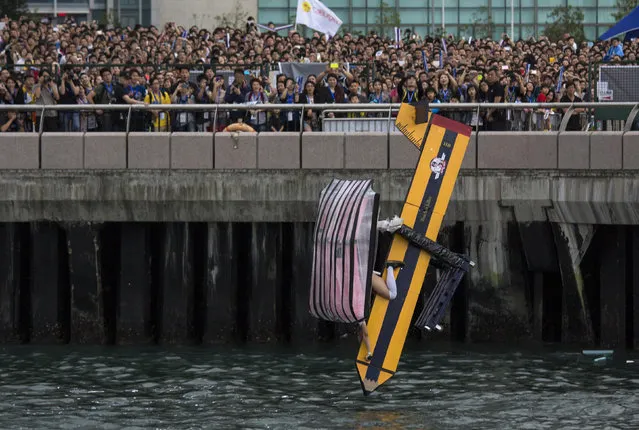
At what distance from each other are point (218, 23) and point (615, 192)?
49.6 metres

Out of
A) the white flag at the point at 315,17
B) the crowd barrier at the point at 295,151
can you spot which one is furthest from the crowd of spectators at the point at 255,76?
the white flag at the point at 315,17

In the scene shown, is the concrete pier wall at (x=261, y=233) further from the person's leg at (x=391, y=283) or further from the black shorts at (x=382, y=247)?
the person's leg at (x=391, y=283)

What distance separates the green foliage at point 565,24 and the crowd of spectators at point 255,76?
2719 cm

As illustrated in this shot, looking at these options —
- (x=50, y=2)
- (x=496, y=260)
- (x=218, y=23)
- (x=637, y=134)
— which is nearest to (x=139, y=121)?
(x=496, y=260)

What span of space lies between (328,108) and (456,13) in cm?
5199

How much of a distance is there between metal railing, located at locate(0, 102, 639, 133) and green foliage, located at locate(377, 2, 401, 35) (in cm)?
4579

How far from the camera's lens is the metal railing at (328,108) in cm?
2422

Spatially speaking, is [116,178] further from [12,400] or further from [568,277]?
[568,277]

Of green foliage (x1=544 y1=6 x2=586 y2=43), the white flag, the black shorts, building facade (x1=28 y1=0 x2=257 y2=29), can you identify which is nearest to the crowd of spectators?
the black shorts

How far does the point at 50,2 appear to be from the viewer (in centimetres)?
8069

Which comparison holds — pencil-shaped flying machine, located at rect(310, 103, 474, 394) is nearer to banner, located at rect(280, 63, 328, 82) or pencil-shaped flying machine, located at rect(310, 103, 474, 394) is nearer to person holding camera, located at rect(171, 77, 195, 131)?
person holding camera, located at rect(171, 77, 195, 131)

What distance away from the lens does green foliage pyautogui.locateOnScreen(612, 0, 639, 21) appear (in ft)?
220

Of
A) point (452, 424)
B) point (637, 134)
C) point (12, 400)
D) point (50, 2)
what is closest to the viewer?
point (452, 424)

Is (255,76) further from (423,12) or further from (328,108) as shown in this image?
(423,12)
